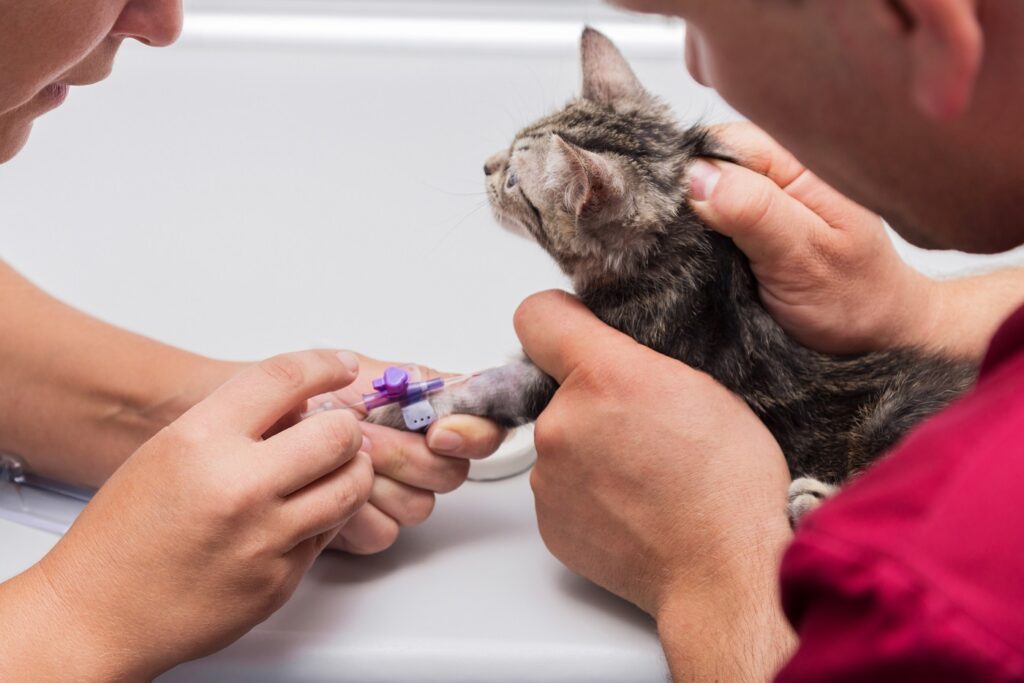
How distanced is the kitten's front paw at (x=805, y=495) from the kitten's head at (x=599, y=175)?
26 centimetres

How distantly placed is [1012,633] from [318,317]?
42.6 inches

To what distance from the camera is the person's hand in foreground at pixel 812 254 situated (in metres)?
0.90

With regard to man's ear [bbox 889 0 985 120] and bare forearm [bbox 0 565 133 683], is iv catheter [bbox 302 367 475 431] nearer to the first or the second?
bare forearm [bbox 0 565 133 683]

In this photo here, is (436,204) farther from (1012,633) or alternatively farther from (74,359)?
(1012,633)

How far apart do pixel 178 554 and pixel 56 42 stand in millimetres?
441

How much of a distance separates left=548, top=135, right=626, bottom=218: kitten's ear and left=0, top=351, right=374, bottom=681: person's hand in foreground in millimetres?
310

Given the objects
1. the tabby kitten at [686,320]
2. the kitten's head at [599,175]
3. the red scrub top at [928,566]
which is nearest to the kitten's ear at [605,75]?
the kitten's head at [599,175]

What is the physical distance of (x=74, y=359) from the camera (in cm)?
114

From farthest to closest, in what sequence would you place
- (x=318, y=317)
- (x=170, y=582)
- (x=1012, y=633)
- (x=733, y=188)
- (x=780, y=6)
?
(x=318, y=317)
(x=733, y=188)
(x=170, y=582)
(x=780, y=6)
(x=1012, y=633)

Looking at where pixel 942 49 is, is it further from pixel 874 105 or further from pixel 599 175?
pixel 599 175

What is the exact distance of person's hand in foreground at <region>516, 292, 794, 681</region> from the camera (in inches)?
31.0

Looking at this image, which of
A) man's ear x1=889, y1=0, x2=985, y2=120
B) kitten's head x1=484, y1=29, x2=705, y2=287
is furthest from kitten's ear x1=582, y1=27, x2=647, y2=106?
man's ear x1=889, y1=0, x2=985, y2=120

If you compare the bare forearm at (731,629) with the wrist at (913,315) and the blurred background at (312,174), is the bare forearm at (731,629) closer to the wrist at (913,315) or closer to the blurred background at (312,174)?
the wrist at (913,315)

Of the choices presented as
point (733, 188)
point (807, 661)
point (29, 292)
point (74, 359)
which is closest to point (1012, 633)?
point (807, 661)
